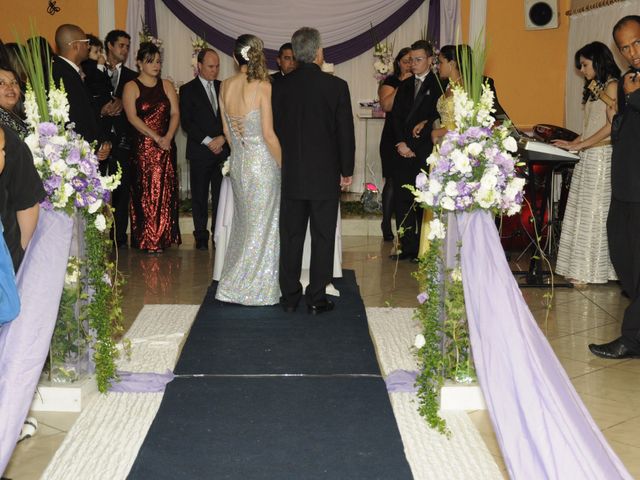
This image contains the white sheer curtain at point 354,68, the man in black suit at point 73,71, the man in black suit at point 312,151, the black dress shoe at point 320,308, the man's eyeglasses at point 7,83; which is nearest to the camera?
the man's eyeglasses at point 7,83

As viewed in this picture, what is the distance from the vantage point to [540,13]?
10.6 meters

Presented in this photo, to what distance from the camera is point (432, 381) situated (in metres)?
4.36

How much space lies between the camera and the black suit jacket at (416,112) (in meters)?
7.70

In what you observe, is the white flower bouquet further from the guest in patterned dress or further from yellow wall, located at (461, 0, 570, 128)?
yellow wall, located at (461, 0, 570, 128)

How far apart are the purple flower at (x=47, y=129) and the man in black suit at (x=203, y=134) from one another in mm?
4538

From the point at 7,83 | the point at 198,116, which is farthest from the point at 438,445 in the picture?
the point at 198,116

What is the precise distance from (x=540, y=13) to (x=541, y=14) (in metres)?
0.02

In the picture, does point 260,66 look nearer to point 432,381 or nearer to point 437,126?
point 437,126

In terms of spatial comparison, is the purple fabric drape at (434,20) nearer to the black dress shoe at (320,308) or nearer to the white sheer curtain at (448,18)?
the white sheer curtain at (448,18)

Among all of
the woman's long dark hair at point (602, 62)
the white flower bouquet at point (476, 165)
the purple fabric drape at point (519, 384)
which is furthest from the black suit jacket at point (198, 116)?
the purple fabric drape at point (519, 384)

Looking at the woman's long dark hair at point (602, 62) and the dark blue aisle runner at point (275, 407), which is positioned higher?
the woman's long dark hair at point (602, 62)

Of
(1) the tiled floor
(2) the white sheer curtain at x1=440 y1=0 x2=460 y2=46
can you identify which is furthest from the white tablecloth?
(2) the white sheer curtain at x1=440 y1=0 x2=460 y2=46

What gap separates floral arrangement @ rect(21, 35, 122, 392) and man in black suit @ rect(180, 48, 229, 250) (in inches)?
164

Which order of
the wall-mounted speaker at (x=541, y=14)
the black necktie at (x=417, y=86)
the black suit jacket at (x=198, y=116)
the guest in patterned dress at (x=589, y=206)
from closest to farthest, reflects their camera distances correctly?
the guest in patterned dress at (x=589, y=206) < the black necktie at (x=417, y=86) < the black suit jacket at (x=198, y=116) < the wall-mounted speaker at (x=541, y=14)
